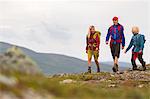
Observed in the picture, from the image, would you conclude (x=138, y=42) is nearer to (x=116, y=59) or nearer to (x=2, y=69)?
(x=116, y=59)

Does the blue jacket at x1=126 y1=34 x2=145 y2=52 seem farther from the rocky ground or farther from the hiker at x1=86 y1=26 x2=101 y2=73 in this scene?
the rocky ground

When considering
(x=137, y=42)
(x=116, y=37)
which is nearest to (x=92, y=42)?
(x=116, y=37)

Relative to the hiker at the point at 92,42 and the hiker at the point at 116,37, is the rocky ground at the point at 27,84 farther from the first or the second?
the hiker at the point at 92,42

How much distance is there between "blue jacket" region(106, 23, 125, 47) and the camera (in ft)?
99.9

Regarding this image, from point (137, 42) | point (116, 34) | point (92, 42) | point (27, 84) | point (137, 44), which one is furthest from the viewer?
point (92, 42)

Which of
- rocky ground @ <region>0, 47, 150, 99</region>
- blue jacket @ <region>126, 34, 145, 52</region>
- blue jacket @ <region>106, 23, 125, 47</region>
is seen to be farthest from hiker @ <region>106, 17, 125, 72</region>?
rocky ground @ <region>0, 47, 150, 99</region>

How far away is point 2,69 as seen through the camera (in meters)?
9.50

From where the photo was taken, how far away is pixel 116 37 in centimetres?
3073

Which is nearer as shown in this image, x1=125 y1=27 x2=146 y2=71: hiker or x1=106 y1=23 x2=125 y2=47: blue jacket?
x1=106 y1=23 x2=125 y2=47: blue jacket

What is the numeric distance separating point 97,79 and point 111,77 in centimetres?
91

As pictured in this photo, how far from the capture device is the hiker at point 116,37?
30.4 metres

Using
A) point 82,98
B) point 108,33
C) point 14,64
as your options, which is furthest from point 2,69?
point 108,33

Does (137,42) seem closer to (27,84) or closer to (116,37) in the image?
(116,37)

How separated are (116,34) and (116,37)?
23 cm
